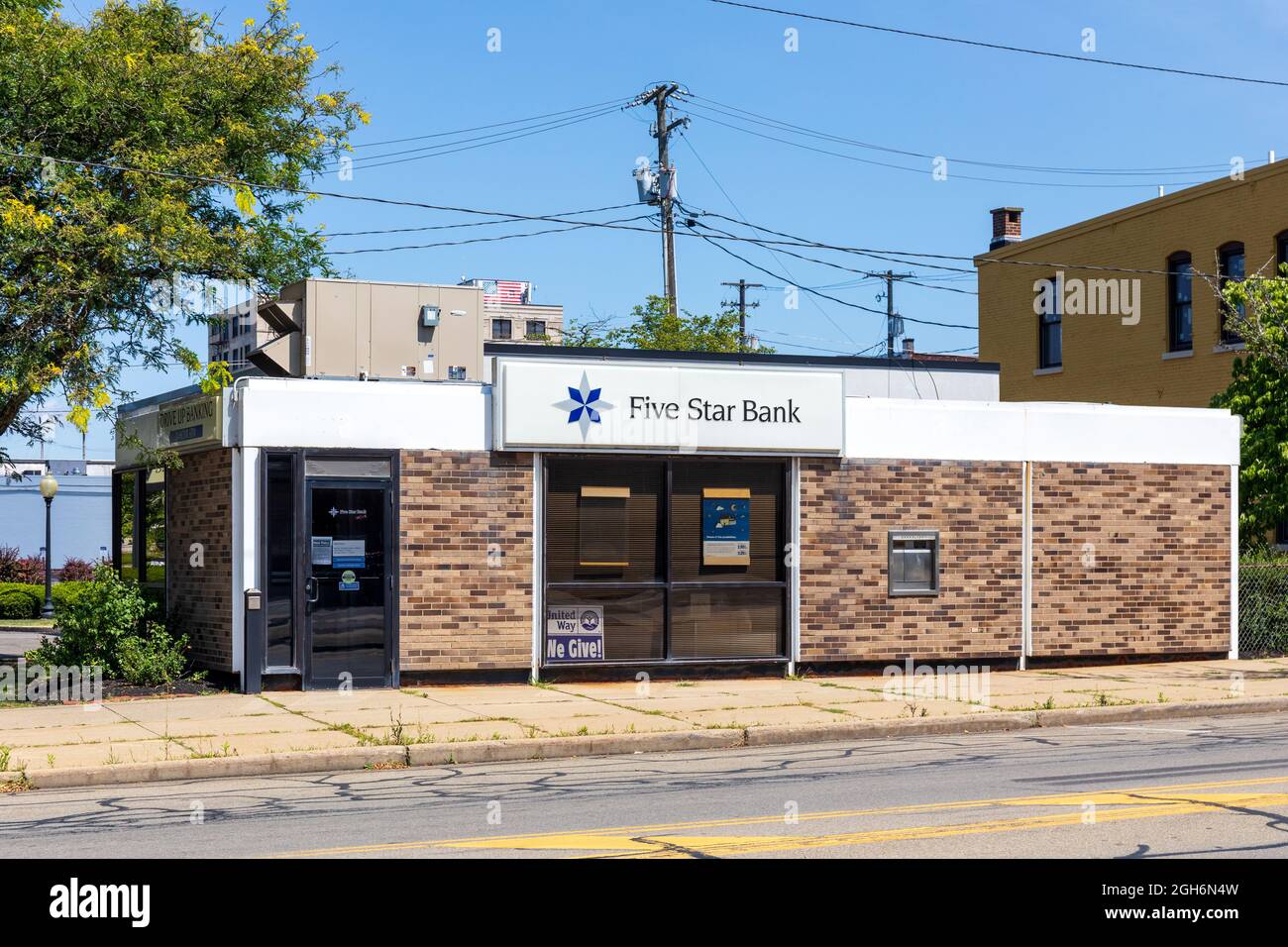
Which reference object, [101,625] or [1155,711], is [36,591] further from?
[1155,711]

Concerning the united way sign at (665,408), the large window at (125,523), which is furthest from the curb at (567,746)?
the large window at (125,523)

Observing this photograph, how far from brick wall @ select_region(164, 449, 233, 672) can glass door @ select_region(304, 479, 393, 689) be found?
3.27ft

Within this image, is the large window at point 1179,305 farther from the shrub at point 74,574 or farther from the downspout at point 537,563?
the shrub at point 74,574

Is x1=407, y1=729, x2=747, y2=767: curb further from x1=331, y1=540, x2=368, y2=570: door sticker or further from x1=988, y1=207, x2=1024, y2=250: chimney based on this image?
x1=988, y1=207, x2=1024, y2=250: chimney

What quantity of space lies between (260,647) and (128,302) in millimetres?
4885

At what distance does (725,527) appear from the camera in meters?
18.0

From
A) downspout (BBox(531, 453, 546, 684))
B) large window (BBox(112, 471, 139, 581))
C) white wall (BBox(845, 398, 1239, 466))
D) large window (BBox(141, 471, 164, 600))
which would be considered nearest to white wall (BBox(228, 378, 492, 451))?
downspout (BBox(531, 453, 546, 684))

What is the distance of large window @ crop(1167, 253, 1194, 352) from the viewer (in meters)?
31.0

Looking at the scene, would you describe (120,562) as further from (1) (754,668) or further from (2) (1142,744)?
(2) (1142,744)

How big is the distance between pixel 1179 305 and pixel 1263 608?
12670 mm

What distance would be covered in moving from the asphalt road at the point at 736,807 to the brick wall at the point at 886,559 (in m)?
5.08

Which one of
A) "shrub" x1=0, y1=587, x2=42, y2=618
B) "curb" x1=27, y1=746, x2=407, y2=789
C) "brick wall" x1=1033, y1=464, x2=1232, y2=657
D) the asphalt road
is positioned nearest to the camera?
the asphalt road

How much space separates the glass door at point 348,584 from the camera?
1634cm
